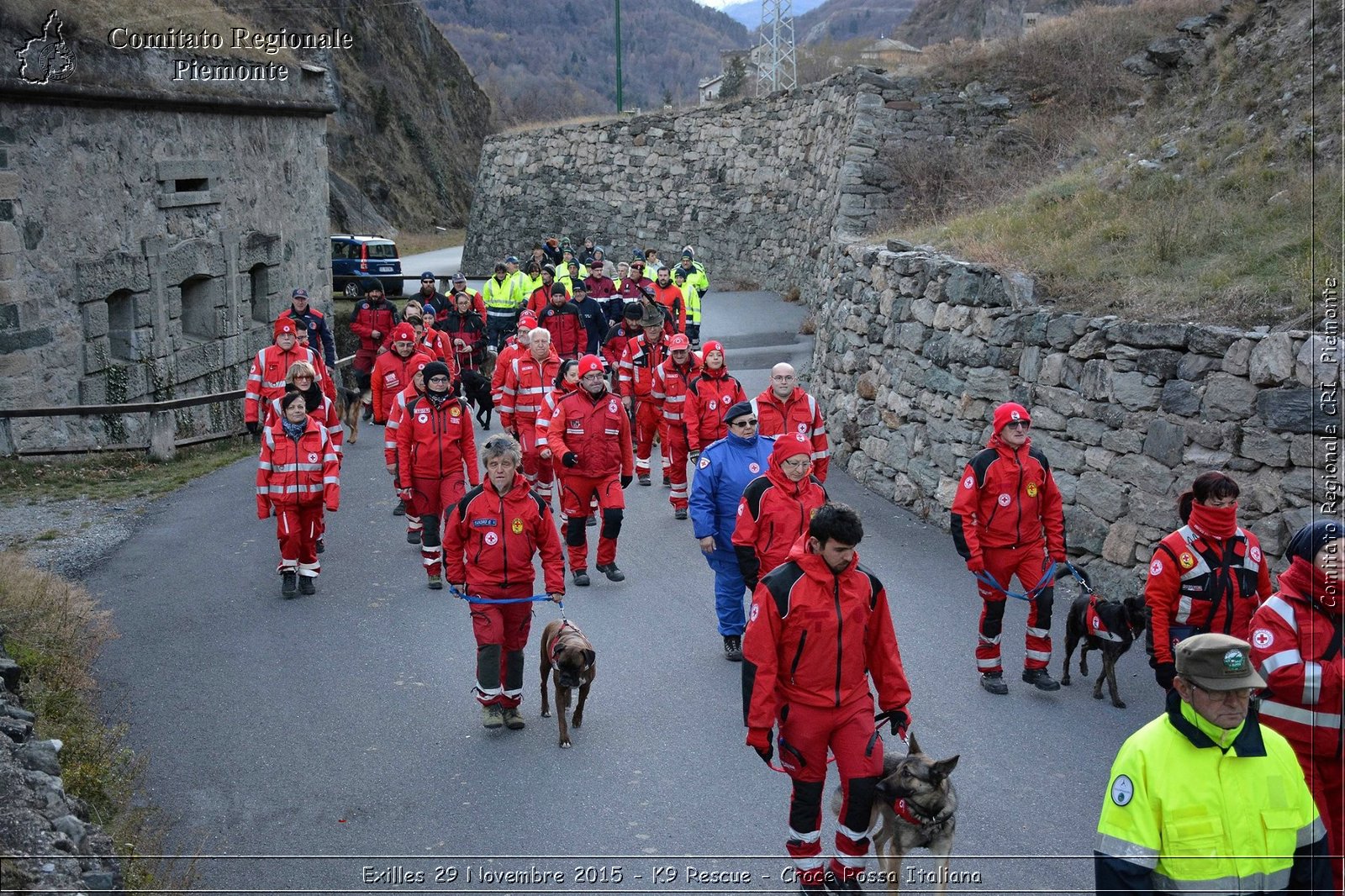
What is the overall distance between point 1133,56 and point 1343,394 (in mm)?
13627

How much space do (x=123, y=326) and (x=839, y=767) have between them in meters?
14.6

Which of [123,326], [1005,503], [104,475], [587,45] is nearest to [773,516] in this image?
[1005,503]

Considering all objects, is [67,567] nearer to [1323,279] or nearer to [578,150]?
[1323,279]

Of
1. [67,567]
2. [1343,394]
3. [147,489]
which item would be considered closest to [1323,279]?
[1343,394]

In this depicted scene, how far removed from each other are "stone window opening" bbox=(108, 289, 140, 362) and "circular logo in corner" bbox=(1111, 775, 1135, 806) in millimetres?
16080

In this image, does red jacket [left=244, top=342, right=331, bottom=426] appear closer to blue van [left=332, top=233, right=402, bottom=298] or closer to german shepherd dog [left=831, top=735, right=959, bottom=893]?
german shepherd dog [left=831, top=735, right=959, bottom=893]

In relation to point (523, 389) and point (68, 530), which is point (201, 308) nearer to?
point (68, 530)

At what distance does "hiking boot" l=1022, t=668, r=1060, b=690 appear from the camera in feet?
26.5

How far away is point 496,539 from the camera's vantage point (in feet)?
24.5

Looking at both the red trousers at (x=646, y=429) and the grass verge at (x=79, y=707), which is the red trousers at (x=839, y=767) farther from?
the red trousers at (x=646, y=429)

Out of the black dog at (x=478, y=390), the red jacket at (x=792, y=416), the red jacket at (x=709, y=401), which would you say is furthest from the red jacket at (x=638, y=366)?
the red jacket at (x=792, y=416)

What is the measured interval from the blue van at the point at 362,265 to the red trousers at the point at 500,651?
25670 millimetres

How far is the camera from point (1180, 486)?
9.05 meters

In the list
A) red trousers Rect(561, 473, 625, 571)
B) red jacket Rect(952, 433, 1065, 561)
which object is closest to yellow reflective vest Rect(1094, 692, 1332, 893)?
red jacket Rect(952, 433, 1065, 561)
